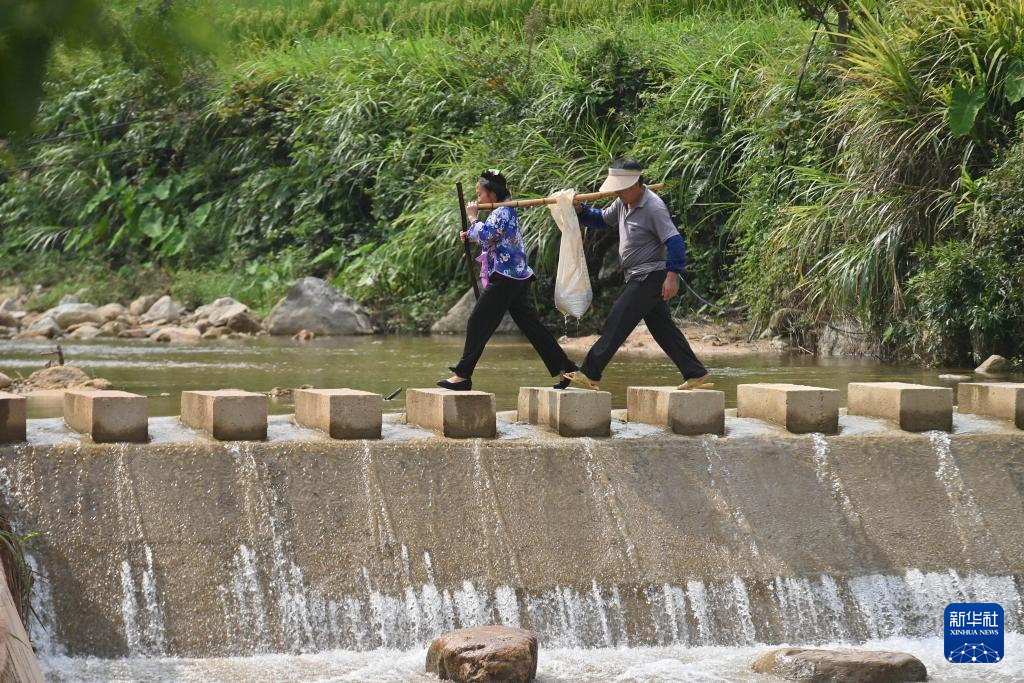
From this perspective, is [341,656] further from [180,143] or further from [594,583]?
[180,143]

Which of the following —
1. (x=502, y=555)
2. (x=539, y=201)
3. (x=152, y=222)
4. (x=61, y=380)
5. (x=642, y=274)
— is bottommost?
(x=61, y=380)

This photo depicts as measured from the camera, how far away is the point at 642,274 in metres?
7.11

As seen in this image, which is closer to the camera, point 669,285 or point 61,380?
point 669,285

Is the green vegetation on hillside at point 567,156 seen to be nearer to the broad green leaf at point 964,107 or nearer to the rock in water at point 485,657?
the broad green leaf at point 964,107

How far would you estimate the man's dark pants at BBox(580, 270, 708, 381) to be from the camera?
23.0 feet

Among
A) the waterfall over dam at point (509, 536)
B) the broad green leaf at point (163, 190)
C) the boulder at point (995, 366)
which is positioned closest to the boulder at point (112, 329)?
the broad green leaf at point (163, 190)

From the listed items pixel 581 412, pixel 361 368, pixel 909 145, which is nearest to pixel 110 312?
pixel 361 368

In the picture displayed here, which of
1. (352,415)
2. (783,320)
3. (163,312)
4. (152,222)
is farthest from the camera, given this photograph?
(152,222)

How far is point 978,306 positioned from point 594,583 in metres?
7.42

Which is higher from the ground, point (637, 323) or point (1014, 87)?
point (1014, 87)

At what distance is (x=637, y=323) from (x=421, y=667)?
8.04 ft

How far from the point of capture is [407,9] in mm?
27953

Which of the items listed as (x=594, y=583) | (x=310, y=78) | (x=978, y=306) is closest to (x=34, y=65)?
(x=594, y=583)

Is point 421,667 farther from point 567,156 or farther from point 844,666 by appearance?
point 567,156
